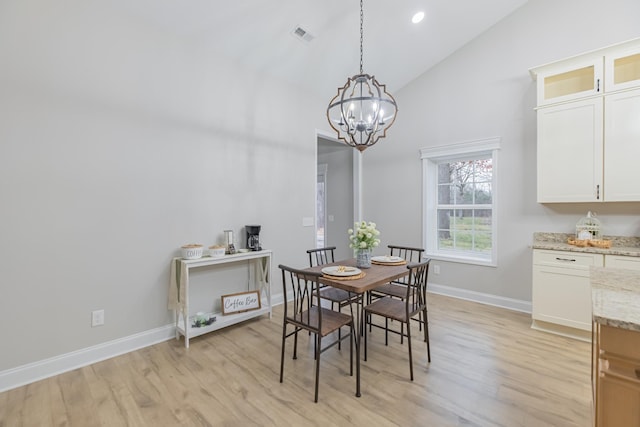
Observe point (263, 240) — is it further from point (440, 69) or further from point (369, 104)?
point (440, 69)

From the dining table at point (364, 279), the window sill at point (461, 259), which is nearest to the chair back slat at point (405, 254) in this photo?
the dining table at point (364, 279)

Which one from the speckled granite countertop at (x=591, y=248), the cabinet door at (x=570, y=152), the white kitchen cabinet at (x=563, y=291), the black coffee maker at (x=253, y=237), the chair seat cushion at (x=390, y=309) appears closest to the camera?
the chair seat cushion at (x=390, y=309)

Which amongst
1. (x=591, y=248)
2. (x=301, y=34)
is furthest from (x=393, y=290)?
(x=301, y=34)

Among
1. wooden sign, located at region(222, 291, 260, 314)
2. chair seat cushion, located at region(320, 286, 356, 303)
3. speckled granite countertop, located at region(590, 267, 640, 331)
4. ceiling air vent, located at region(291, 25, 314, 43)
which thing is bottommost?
wooden sign, located at region(222, 291, 260, 314)

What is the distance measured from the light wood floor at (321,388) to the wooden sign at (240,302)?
1.28 ft

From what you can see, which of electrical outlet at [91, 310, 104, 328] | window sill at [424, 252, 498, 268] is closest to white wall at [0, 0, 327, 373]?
electrical outlet at [91, 310, 104, 328]

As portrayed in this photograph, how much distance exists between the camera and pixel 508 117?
3723 mm

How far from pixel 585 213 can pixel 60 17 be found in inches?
211

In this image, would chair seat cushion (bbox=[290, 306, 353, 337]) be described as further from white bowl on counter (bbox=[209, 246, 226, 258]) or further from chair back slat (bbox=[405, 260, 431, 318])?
white bowl on counter (bbox=[209, 246, 226, 258])

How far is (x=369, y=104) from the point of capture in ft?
7.90

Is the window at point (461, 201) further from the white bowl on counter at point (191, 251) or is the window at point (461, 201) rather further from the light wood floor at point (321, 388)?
the white bowl on counter at point (191, 251)

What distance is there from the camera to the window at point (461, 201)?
399 cm

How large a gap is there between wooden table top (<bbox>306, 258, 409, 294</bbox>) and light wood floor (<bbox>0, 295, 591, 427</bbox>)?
73cm

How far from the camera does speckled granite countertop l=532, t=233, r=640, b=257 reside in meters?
2.72
